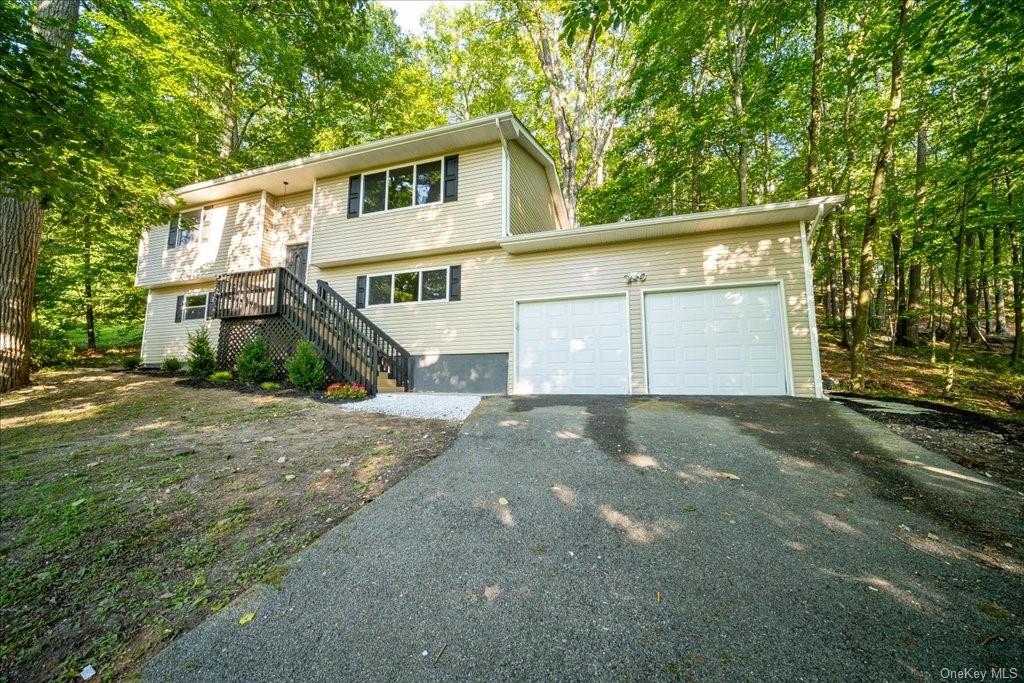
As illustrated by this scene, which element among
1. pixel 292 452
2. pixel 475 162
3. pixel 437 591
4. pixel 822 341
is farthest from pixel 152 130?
pixel 822 341

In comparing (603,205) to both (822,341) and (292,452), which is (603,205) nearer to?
(822,341)

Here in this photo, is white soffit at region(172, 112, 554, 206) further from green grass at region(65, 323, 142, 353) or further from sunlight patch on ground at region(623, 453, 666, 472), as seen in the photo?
green grass at region(65, 323, 142, 353)

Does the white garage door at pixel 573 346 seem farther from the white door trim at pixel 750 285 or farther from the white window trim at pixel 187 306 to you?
the white window trim at pixel 187 306

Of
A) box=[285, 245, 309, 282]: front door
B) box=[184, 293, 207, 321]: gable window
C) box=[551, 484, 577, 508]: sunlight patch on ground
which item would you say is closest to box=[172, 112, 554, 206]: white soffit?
box=[285, 245, 309, 282]: front door

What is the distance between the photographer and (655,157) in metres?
12.5

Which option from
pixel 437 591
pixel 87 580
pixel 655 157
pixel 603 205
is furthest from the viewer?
pixel 603 205

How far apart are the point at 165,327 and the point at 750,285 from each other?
17398 mm

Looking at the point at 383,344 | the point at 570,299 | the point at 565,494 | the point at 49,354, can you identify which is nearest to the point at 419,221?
the point at 383,344

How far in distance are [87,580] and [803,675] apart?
3.81 m

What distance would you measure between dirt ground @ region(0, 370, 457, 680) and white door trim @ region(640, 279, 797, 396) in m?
4.47

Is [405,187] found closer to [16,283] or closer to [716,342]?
[16,283]

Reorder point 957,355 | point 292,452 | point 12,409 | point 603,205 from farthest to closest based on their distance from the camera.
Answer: point 603,205
point 957,355
point 12,409
point 292,452

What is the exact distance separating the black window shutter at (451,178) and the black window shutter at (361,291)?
10.1ft

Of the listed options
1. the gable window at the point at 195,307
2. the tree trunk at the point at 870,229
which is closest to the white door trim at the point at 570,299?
the tree trunk at the point at 870,229
